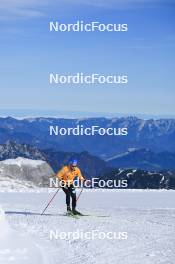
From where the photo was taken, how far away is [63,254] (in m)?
13.5

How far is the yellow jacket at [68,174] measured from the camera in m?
19.8

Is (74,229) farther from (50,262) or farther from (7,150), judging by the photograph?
(7,150)

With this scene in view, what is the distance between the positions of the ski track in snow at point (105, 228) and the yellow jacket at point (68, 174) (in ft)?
3.62

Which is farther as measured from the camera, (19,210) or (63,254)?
(19,210)

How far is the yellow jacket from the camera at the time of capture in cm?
1977

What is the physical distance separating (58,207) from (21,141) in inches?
6100

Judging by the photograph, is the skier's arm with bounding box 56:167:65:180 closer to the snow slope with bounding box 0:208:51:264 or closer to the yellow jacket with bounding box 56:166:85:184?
the yellow jacket with bounding box 56:166:85:184

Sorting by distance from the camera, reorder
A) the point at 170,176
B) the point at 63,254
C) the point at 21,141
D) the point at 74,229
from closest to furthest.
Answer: the point at 63,254, the point at 74,229, the point at 170,176, the point at 21,141

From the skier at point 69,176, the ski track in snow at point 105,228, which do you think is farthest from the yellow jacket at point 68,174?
the ski track in snow at point 105,228

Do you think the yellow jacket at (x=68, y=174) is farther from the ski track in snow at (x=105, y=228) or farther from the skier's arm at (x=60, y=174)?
the ski track in snow at (x=105, y=228)

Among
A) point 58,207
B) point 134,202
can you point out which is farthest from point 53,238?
point 134,202

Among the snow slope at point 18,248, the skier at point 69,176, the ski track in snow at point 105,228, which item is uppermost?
the skier at point 69,176

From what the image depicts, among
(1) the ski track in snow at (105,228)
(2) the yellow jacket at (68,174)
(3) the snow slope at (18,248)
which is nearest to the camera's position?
(3) the snow slope at (18,248)

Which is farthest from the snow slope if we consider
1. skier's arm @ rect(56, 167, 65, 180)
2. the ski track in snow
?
skier's arm @ rect(56, 167, 65, 180)
